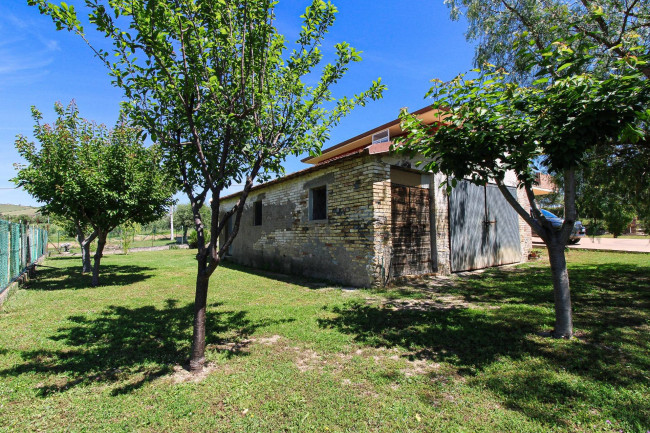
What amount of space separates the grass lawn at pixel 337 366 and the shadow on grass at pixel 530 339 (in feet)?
0.06

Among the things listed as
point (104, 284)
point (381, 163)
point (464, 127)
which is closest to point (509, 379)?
point (464, 127)

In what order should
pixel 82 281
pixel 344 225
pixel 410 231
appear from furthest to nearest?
1. pixel 82 281
2. pixel 410 231
3. pixel 344 225

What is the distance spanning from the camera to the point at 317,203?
892 cm

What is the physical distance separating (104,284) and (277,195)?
585cm

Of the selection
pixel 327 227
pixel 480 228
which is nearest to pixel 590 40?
pixel 480 228

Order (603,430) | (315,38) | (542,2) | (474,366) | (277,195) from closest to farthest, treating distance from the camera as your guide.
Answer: (603,430) → (474,366) → (315,38) → (542,2) → (277,195)

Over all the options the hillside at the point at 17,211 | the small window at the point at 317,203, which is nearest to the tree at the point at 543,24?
the small window at the point at 317,203

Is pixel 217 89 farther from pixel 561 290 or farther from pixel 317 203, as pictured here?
pixel 317 203

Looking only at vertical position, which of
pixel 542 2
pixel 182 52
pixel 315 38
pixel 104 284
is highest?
pixel 542 2

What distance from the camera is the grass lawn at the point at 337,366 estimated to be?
2.27 m

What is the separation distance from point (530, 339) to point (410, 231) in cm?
430

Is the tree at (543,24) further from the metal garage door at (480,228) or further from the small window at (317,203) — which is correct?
the small window at (317,203)

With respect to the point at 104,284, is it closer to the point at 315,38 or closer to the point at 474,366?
the point at 315,38

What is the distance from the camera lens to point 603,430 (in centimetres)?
205
